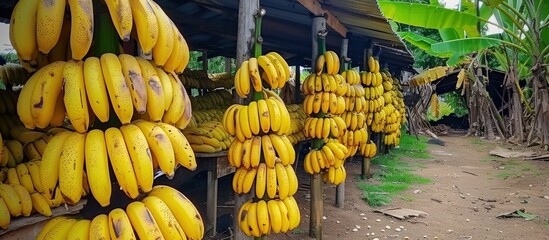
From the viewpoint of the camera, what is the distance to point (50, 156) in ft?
4.21

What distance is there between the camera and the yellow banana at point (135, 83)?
1.30 m

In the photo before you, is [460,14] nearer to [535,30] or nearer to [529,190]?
[535,30]

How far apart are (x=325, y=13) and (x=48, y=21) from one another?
161 inches

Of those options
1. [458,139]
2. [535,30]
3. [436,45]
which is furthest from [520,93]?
[458,139]

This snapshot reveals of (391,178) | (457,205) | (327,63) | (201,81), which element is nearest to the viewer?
(327,63)

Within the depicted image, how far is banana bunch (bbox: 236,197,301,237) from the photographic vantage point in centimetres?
327

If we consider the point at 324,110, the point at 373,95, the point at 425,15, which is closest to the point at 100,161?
the point at 324,110

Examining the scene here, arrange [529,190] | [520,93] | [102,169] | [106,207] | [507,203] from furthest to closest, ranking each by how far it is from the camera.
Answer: [520,93], [529,190], [507,203], [106,207], [102,169]

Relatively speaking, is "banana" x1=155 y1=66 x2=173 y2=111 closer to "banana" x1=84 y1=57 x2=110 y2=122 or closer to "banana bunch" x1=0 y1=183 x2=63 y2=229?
"banana" x1=84 y1=57 x2=110 y2=122

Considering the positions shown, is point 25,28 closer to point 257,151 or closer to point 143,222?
point 143,222

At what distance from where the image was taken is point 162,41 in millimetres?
1405

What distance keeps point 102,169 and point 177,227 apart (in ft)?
1.02

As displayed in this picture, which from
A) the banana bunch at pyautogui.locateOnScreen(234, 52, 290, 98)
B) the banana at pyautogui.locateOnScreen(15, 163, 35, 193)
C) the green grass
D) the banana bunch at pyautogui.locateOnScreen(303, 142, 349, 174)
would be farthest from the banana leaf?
the banana at pyautogui.locateOnScreen(15, 163, 35, 193)

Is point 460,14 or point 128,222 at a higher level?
point 460,14
